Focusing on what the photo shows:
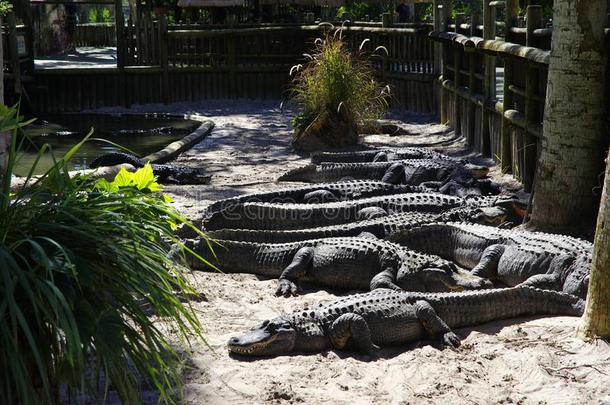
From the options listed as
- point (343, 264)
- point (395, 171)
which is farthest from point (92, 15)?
point (343, 264)

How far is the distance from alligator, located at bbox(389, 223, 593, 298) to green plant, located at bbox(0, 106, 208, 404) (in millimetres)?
3436

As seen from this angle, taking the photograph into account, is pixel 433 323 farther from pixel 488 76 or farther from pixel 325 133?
pixel 325 133

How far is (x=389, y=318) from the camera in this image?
505 cm

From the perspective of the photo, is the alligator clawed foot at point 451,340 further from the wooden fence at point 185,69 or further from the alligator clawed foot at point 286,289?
the wooden fence at point 185,69

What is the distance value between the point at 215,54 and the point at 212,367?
43.8 feet

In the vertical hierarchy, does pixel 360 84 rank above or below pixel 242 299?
above

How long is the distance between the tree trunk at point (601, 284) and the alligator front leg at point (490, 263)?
1.49 m

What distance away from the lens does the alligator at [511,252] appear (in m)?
5.69

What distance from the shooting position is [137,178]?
3.12m

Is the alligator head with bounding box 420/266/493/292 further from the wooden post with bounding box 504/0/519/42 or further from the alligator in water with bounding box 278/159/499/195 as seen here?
the wooden post with bounding box 504/0/519/42

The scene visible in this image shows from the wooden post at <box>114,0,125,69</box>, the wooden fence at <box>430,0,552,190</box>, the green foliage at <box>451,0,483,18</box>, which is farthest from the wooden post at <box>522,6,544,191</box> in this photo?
the green foliage at <box>451,0,483,18</box>

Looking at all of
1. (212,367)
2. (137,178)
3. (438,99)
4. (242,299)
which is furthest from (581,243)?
(438,99)

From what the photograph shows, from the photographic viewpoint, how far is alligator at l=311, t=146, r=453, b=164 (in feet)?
34.4

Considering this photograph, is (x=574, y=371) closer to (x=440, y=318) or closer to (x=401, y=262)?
(x=440, y=318)
